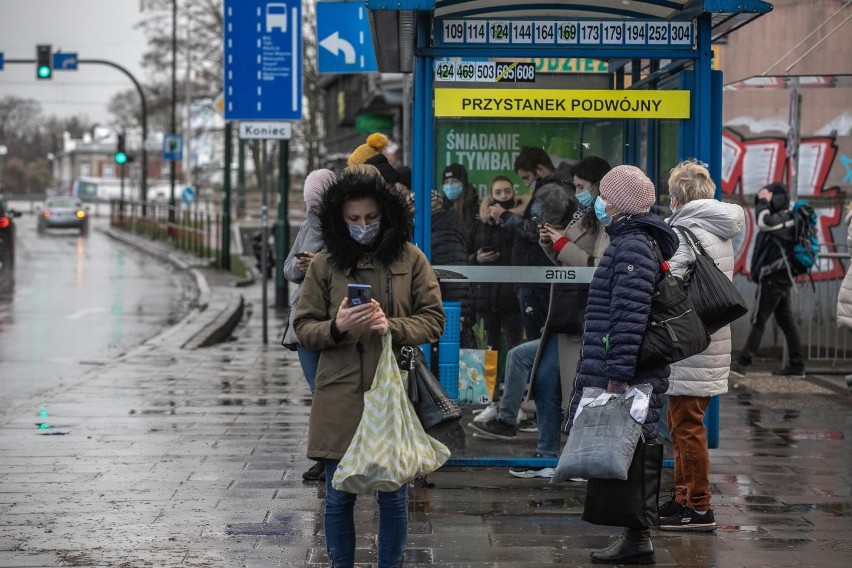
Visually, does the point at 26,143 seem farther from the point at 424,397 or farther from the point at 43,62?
the point at 424,397

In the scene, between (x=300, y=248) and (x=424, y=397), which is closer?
(x=424, y=397)

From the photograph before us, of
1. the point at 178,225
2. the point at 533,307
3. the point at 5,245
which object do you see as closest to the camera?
the point at 533,307

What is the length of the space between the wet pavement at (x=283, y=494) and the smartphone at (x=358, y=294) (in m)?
1.53

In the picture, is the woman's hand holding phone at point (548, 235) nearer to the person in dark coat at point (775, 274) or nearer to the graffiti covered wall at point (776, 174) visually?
the person in dark coat at point (775, 274)

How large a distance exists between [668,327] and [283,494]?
8.18ft

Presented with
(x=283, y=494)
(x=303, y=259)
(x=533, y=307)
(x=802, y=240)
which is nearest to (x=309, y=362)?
(x=303, y=259)

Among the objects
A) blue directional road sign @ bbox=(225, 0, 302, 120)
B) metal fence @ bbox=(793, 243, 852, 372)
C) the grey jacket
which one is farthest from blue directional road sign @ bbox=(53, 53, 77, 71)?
the grey jacket

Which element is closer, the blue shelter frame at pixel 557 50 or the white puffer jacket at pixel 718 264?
the white puffer jacket at pixel 718 264

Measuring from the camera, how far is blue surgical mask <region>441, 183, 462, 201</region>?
25.6 feet

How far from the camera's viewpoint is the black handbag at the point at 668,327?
574 cm

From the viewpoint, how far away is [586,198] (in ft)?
25.2

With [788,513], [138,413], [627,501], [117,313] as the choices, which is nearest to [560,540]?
[627,501]

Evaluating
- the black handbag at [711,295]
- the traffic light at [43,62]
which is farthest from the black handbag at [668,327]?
the traffic light at [43,62]

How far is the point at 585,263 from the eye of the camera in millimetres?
7602
